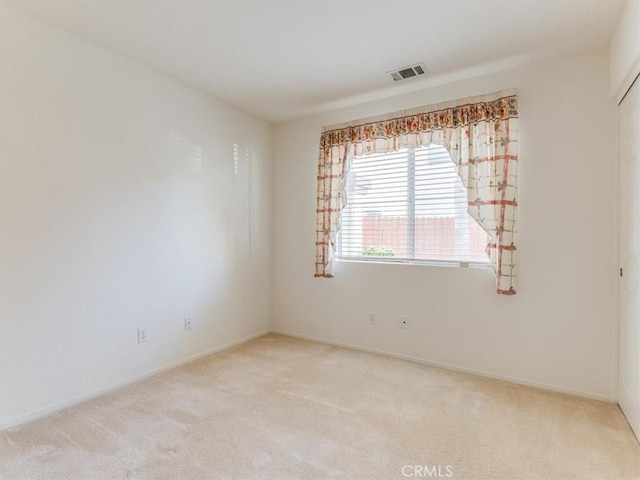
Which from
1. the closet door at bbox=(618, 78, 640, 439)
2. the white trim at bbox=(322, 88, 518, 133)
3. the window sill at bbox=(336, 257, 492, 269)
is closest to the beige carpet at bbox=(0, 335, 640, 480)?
the closet door at bbox=(618, 78, 640, 439)

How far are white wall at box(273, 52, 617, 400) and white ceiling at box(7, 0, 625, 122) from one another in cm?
25

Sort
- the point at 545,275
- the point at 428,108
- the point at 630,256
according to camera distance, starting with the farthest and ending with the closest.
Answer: the point at 428,108, the point at 545,275, the point at 630,256

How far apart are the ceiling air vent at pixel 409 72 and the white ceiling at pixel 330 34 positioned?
0.06m

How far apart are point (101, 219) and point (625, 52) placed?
3.56 m

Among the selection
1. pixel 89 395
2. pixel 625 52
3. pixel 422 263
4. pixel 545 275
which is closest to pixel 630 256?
pixel 545 275

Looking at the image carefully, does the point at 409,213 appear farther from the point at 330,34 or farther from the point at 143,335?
the point at 143,335

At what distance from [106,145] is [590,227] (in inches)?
140

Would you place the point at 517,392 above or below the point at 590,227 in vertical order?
below

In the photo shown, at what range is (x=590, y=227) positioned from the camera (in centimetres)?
251

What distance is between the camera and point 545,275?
267cm

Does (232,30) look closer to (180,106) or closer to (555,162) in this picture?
(180,106)

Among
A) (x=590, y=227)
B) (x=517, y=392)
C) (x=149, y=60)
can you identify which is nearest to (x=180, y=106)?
(x=149, y=60)

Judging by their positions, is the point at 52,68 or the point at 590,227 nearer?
the point at 52,68

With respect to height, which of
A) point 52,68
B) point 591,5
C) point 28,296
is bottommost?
point 28,296
